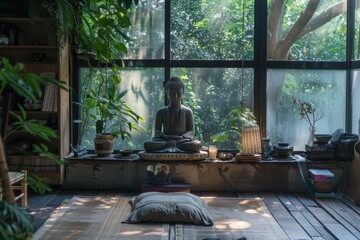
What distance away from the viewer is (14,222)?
1.68 metres

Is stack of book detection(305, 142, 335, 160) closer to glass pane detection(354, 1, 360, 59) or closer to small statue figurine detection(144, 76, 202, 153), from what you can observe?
glass pane detection(354, 1, 360, 59)

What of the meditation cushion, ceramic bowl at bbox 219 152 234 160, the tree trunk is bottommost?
the meditation cushion

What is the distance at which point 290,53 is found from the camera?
6.11 meters

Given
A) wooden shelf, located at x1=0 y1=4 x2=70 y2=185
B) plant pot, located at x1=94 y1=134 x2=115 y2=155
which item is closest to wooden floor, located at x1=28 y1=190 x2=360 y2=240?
wooden shelf, located at x1=0 y1=4 x2=70 y2=185

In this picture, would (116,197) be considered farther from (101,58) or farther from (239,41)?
(239,41)

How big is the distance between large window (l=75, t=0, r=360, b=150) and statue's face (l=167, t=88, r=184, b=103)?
0.33 metres

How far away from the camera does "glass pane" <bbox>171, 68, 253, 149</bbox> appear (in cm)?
615

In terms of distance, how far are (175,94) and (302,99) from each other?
146cm

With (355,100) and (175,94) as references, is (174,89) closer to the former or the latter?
(175,94)

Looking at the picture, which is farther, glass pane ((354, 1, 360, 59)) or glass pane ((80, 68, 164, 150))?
glass pane ((80, 68, 164, 150))

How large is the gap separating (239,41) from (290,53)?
1.92 feet

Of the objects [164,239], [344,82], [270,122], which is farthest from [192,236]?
[344,82]

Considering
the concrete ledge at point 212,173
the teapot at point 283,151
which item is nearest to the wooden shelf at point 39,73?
the concrete ledge at point 212,173

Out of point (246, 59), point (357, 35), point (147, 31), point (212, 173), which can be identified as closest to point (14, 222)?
point (212, 173)
